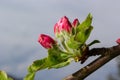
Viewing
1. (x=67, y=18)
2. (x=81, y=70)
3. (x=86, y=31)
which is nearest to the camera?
(x=81, y=70)

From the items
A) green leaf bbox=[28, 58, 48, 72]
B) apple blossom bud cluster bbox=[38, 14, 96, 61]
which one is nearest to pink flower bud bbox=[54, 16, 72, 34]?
apple blossom bud cluster bbox=[38, 14, 96, 61]

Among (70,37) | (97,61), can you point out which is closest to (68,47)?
(70,37)

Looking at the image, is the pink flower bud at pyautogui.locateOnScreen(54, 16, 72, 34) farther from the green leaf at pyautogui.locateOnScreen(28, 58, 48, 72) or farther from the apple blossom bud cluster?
the green leaf at pyautogui.locateOnScreen(28, 58, 48, 72)

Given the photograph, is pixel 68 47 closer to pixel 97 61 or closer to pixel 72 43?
pixel 72 43

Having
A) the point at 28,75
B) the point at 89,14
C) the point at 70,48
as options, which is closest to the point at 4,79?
the point at 28,75

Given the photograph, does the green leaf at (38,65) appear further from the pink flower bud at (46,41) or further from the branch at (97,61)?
the branch at (97,61)

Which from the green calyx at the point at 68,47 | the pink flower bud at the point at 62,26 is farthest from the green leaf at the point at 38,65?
the pink flower bud at the point at 62,26

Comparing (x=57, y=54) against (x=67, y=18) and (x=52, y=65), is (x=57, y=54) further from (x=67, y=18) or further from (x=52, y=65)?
(x=67, y=18)
